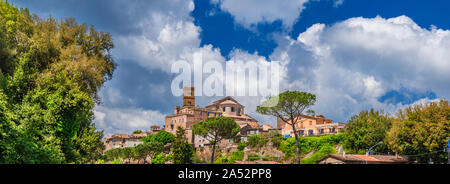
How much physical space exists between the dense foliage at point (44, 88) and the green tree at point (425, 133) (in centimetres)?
3306

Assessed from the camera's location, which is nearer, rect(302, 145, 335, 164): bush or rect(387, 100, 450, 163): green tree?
rect(387, 100, 450, 163): green tree

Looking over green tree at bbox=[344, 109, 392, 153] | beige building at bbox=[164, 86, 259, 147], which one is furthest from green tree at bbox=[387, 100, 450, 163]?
beige building at bbox=[164, 86, 259, 147]

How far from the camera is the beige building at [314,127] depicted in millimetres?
58766

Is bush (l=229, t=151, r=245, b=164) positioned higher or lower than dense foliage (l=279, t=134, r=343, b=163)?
lower

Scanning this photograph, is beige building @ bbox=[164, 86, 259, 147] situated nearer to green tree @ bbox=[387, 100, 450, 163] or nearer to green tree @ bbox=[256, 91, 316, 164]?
green tree @ bbox=[256, 91, 316, 164]

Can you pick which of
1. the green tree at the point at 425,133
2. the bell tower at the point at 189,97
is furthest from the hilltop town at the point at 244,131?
the green tree at the point at 425,133

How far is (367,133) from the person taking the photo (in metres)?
46.0

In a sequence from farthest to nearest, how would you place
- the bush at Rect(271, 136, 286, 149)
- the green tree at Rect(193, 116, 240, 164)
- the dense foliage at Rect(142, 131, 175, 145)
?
the dense foliage at Rect(142, 131, 175, 145)
the bush at Rect(271, 136, 286, 149)
the green tree at Rect(193, 116, 240, 164)

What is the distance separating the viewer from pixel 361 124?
48.1 metres

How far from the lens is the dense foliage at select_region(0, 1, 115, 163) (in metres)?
15.4

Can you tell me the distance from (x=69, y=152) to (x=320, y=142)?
42242mm

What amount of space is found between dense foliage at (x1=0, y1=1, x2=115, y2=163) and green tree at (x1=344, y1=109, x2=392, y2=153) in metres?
35.6

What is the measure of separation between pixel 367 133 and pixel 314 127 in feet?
52.2
